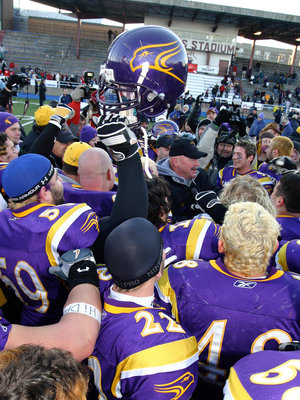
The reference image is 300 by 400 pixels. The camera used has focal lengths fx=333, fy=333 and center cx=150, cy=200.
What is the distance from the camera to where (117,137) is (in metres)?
1.58

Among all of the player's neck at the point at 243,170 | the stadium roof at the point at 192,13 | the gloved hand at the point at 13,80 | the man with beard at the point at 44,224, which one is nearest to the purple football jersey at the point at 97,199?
the man with beard at the point at 44,224

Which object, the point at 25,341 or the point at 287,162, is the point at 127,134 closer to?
the point at 25,341

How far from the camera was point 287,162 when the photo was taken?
393 centimetres

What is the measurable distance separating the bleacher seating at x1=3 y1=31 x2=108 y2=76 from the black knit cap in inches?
1253

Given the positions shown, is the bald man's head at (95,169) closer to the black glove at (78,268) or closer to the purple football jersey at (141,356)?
the black glove at (78,268)

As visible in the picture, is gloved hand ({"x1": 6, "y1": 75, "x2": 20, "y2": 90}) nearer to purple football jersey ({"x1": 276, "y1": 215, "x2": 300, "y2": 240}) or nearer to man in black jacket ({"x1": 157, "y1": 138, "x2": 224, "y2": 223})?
man in black jacket ({"x1": 157, "y1": 138, "x2": 224, "y2": 223})

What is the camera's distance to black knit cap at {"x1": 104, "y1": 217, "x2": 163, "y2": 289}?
1382 millimetres

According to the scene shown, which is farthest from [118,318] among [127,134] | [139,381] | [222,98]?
[222,98]

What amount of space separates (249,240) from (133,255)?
63cm

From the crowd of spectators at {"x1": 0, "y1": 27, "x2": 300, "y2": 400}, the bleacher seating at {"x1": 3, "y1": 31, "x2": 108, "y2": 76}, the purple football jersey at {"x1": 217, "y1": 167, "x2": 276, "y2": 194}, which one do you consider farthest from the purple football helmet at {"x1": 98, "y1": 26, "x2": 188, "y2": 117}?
the bleacher seating at {"x1": 3, "y1": 31, "x2": 108, "y2": 76}

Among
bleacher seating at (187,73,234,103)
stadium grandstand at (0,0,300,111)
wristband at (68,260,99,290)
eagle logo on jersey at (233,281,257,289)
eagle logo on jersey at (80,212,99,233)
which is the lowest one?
eagle logo on jersey at (233,281,257,289)

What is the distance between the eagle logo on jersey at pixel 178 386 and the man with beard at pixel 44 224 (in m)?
0.75

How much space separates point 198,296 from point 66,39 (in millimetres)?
39312

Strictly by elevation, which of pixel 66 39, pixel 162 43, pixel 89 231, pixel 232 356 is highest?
pixel 66 39
